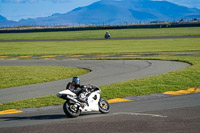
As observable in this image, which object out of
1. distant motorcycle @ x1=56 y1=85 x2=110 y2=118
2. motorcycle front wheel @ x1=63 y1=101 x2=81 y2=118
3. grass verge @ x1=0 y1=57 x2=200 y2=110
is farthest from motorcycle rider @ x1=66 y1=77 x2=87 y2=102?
grass verge @ x1=0 y1=57 x2=200 y2=110

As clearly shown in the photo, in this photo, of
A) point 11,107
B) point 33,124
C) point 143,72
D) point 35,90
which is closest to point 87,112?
point 33,124

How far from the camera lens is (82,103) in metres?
14.0

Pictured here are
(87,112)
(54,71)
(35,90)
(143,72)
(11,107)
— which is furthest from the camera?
(54,71)

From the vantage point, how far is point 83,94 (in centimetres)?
1409

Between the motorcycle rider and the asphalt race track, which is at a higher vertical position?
the motorcycle rider

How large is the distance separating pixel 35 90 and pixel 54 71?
32.4 feet

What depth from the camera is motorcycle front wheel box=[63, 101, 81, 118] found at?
45.1 feet

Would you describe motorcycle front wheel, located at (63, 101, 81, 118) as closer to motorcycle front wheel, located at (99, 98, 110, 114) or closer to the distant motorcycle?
the distant motorcycle

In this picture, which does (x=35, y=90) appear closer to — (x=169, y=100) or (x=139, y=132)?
(x=169, y=100)

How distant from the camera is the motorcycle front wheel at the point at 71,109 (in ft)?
45.1

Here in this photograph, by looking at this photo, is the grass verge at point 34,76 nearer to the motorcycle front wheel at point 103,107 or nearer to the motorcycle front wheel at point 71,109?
the motorcycle front wheel at point 103,107

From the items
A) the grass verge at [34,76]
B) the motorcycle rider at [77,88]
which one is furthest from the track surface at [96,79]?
the motorcycle rider at [77,88]

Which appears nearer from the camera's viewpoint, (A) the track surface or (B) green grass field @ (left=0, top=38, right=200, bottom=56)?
(A) the track surface

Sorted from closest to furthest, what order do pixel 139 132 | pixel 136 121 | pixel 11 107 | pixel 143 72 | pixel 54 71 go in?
1. pixel 139 132
2. pixel 136 121
3. pixel 11 107
4. pixel 143 72
5. pixel 54 71
